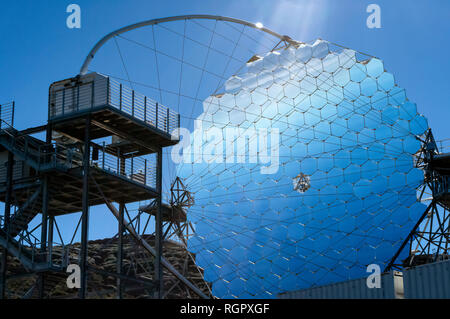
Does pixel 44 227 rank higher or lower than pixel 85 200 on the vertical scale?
lower

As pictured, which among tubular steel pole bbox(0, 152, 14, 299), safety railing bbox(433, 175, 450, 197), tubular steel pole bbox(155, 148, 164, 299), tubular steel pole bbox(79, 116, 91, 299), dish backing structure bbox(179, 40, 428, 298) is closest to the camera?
tubular steel pole bbox(79, 116, 91, 299)

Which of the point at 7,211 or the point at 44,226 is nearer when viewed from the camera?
the point at 44,226

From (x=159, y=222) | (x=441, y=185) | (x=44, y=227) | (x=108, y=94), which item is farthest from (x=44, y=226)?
(x=441, y=185)

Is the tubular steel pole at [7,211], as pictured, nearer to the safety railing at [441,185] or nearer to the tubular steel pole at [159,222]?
the tubular steel pole at [159,222]

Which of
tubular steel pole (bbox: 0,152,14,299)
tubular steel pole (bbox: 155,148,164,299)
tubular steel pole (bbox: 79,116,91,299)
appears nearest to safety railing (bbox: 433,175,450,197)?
tubular steel pole (bbox: 155,148,164,299)

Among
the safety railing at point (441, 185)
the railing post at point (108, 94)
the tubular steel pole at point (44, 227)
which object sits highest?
the railing post at point (108, 94)

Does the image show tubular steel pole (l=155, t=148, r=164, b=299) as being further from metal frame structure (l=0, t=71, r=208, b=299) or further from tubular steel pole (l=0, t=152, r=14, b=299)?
tubular steel pole (l=0, t=152, r=14, b=299)

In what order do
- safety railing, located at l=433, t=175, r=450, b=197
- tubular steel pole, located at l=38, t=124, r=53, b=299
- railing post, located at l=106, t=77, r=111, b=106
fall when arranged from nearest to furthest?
tubular steel pole, located at l=38, t=124, r=53, b=299, railing post, located at l=106, t=77, r=111, b=106, safety railing, located at l=433, t=175, r=450, b=197

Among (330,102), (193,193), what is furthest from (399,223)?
(193,193)

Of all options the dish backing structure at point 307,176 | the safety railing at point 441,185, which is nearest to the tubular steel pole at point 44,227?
the dish backing structure at point 307,176

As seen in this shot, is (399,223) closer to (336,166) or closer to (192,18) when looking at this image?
(336,166)

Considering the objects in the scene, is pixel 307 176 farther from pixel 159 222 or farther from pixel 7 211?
pixel 7 211

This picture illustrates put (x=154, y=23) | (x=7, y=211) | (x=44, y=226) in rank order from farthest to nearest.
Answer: (x=154, y=23) < (x=7, y=211) < (x=44, y=226)
